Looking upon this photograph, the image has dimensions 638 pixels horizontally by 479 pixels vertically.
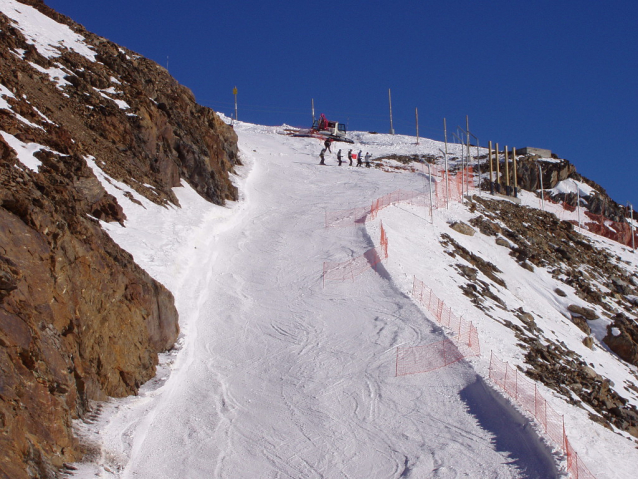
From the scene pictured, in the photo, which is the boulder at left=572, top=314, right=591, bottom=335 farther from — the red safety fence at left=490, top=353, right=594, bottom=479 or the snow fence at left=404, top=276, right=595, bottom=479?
the red safety fence at left=490, top=353, right=594, bottom=479

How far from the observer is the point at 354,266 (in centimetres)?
2266

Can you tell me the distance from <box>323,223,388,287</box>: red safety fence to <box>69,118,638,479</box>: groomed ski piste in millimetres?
318

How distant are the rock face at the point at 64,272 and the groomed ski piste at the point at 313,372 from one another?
0.73 meters

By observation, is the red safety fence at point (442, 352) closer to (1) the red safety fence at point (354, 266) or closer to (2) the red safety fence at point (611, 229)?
(1) the red safety fence at point (354, 266)

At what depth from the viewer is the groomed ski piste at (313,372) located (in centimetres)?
1204

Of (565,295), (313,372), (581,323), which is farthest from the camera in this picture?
(565,295)

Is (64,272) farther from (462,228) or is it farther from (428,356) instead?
(462,228)

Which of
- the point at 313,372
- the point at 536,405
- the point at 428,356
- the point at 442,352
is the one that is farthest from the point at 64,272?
the point at 536,405

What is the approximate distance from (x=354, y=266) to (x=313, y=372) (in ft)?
24.2

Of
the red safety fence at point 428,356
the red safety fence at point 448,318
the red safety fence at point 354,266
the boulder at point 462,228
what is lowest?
the red safety fence at point 428,356

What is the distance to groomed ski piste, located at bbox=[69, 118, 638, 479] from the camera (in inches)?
474

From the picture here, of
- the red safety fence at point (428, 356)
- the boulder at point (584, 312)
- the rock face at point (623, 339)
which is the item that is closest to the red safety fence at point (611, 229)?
the rock face at point (623, 339)

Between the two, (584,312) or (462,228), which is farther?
(462,228)

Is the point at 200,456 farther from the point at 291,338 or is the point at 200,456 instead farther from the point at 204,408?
the point at 291,338
